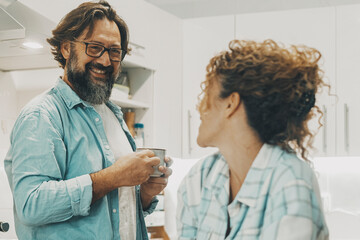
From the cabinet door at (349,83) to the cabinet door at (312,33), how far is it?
42mm

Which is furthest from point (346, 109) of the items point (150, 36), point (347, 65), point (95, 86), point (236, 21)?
point (95, 86)

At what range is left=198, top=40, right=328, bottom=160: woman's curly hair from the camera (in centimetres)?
81

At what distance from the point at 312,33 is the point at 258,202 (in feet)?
6.03

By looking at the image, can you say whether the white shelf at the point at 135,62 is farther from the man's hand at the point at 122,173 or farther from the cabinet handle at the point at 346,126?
the man's hand at the point at 122,173

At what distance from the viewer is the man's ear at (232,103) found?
0.85 meters

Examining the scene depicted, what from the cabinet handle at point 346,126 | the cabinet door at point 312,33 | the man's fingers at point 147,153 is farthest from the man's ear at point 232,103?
the cabinet handle at point 346,126

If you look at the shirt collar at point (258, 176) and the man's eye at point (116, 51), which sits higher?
the man's eye at point (116, 51)

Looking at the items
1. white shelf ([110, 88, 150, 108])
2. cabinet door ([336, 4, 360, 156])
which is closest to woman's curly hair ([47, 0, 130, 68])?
white shelf ([110, 88, 150, 108])

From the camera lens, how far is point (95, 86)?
123 cm

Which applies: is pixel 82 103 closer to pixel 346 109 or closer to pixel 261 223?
pixel 261 223

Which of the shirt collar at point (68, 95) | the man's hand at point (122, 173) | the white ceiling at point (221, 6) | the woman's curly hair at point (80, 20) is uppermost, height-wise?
the white ceiling at point (221, 6)

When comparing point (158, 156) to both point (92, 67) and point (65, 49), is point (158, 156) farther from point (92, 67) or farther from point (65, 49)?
point (65, 49)

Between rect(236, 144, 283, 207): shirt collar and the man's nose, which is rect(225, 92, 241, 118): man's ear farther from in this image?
the man's nose

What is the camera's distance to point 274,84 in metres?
0.82
